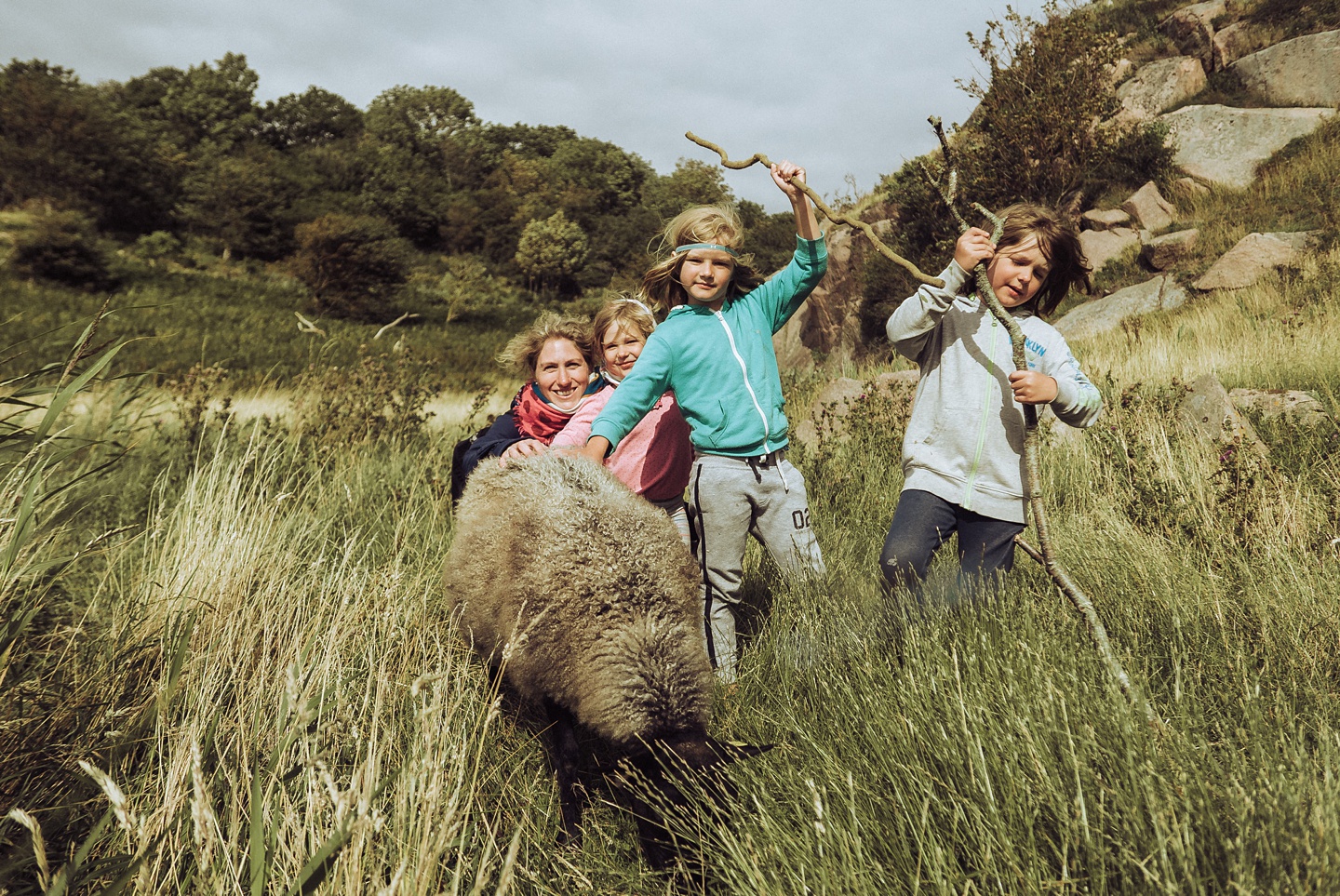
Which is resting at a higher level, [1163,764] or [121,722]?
[1163,764]

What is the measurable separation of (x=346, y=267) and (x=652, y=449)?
3722 centimetres

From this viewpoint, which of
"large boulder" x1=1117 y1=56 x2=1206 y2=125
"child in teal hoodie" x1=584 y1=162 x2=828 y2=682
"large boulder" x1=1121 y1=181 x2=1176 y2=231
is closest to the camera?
"child in teal hoodie" x1=584 y1=162 x2=828 y2=682

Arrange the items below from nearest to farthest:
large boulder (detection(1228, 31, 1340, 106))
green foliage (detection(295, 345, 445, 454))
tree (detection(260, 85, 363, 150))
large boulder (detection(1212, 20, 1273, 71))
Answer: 1. green foliage (detection(295, 345, 445, 454))
2. large boulder (detection(1228, 31, 1340, 106))
3. large boulder (detection(1212, 20, 1273, 71))
4. tree (detection(260, 85, 363, 150))

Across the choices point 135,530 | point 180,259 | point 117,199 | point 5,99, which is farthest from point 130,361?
point 5,99

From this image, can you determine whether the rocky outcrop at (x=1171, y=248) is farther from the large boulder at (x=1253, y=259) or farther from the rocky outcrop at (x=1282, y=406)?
the rocky outcrop at (x=1282, y=406)

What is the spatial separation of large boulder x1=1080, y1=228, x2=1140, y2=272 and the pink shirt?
1177 centimetres

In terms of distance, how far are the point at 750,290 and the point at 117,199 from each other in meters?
54.5

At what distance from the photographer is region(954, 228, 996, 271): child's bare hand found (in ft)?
8.43

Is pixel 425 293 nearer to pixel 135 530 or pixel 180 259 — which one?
pixel 180 259

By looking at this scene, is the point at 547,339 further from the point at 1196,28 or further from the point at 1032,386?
the point at 1196,28

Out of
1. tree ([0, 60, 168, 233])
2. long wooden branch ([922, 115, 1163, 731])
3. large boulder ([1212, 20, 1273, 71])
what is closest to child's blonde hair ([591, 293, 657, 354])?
long wooden branch ([922, 115, 1163, 731])

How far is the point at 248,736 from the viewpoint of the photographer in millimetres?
2451

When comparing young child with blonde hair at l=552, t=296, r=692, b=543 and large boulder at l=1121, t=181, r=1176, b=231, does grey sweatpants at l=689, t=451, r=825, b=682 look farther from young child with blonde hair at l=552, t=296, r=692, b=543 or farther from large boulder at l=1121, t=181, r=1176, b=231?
large boulder at l=1121, t=181, r=1176, b=231

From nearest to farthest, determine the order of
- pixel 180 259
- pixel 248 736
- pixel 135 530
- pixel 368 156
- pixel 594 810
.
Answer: pixel 248 736, pixel 594 810, pixel 135 530, pixel 180 259, pixel 368 156
